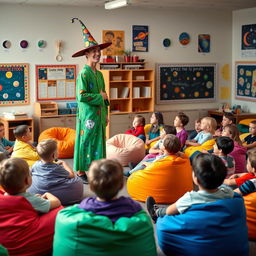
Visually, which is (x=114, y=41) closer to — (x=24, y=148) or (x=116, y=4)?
(x=116, y=4)

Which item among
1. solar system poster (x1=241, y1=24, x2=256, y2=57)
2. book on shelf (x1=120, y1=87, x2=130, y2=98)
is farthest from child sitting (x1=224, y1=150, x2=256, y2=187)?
solar system poster (x1=241, y1=24, x2=256, y2=57)

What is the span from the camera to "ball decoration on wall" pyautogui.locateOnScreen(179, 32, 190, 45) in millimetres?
9266

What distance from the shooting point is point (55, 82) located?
8.31 metres

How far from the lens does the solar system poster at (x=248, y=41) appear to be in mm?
9062

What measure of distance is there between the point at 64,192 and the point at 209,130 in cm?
251

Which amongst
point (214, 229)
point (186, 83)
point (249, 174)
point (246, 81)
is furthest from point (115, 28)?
point (214, 229)

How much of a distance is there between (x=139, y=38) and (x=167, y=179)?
503cm

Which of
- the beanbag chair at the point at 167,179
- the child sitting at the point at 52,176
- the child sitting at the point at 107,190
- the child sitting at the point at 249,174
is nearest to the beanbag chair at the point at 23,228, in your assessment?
the child sitting at the point at 107,190

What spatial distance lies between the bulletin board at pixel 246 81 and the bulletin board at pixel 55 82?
12.2 ft

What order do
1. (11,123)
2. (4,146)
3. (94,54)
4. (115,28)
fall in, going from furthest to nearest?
(115,28) → (11,123) → (4,146) → (94,54)

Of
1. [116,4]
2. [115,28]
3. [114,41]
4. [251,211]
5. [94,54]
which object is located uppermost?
[116,4]

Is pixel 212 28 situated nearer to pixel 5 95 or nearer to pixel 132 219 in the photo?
pixel 5 95

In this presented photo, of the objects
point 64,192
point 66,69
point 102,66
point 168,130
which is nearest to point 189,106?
point 102,66

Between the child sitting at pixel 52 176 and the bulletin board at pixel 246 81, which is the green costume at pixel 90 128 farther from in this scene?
the bulletin board at pixel 246 81
